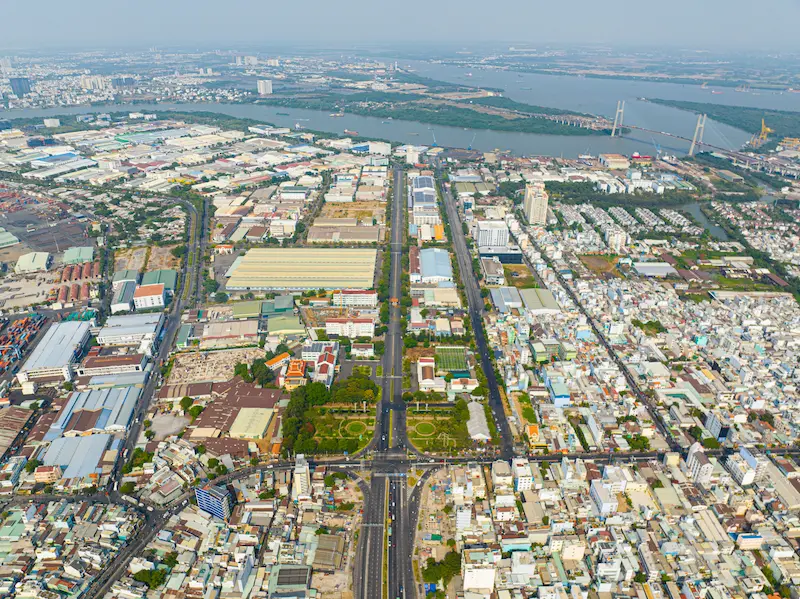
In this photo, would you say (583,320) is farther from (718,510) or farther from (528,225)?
(528,225)

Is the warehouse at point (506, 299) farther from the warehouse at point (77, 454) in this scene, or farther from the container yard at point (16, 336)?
the container yard at point (16, 336)

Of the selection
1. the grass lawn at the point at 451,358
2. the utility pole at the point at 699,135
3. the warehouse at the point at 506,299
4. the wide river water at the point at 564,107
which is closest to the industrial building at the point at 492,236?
the warehouse at the point at 506,299

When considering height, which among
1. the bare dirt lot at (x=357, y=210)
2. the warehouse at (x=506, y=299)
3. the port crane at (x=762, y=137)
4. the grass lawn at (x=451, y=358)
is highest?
the port crane at (x=762, y=137)

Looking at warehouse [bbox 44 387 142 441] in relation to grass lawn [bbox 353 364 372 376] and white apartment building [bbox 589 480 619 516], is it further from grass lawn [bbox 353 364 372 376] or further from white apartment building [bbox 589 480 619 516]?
white apartment building [bbox 589 480 619 516]

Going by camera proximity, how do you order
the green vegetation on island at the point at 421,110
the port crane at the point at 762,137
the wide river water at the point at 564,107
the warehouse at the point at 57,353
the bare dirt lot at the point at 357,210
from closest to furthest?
the warehouse at the point at 57,353
the bare dirt lot at the point at 357,210
the port crane at the point at 762,137
the wide river water at the point at 564,107
the green vegetation on island at the point at 421,110

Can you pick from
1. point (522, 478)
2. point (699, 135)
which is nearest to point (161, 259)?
point (522, 478)

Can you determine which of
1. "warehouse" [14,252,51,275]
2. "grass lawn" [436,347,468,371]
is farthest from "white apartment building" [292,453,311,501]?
"warehouse" [14,252,51,275]

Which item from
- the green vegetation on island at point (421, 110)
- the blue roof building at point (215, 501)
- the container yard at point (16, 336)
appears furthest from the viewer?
the green vegetation on island at point (421, 110)

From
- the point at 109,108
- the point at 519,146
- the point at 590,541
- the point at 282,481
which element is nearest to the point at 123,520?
the point at 282,481

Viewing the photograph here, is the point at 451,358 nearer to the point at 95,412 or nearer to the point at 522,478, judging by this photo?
the point at 522,478
